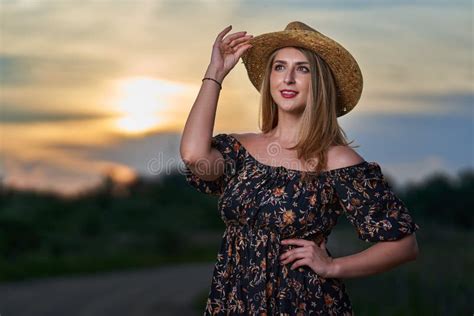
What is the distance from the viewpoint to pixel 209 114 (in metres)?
4.91

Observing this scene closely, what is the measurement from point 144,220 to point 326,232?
1711 cm

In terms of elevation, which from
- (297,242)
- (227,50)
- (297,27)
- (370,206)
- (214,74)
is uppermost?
(297,27)

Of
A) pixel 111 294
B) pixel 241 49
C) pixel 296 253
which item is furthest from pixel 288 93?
pixel 111 294

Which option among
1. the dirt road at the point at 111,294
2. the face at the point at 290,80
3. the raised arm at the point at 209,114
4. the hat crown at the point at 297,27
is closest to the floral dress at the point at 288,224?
the raised arm at the point at 209,114

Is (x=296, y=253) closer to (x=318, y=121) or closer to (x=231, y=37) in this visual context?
(x=318, y=121)

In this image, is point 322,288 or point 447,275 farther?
point 447,275

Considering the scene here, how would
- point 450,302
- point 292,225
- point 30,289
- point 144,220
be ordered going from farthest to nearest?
point 144,220 → point 30,289 → point 450,302 → point 292,225

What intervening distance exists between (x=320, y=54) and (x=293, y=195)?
29.1 inches

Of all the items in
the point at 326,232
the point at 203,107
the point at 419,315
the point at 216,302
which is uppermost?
the point at 203,107

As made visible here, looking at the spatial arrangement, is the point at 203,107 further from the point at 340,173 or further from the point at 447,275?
the point at 447,275

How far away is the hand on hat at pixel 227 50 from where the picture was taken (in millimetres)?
5000

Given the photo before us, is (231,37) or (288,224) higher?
(231,37)

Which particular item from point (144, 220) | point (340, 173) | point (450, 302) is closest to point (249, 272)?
point (340, 173)

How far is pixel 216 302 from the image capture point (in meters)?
5.00
